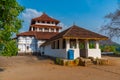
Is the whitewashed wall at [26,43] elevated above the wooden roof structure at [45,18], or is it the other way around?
the wooden roof structure at [45,18]

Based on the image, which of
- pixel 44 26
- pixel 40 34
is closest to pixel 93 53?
pixel 40 34

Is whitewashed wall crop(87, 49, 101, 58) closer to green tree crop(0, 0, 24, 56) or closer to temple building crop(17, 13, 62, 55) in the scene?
green tree crop(0, 0, 24, 56)

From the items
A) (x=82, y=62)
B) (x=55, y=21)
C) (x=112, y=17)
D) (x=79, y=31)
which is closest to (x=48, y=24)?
(x=55, y=21)

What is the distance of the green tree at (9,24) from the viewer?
11086 mm

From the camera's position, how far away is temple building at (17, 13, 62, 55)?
1829 inches

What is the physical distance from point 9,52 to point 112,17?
2613cm

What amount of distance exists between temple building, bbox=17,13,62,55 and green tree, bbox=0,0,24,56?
33.8 meters

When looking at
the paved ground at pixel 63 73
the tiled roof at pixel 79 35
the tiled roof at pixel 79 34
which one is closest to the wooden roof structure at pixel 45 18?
the tiled roof at pixel 79 34

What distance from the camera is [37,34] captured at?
159 feet

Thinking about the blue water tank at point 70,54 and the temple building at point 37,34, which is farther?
the temple building at point 37,34

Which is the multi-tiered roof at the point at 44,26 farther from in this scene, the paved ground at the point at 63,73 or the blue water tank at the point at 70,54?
the paved ground at the point at 63,73

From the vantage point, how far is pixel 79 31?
76.5ft

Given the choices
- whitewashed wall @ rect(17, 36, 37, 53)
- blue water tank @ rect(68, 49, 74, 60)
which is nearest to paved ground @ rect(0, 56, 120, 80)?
blue water tank @ rect(68, 49, 74, 60)

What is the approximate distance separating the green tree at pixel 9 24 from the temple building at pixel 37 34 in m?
33.8
